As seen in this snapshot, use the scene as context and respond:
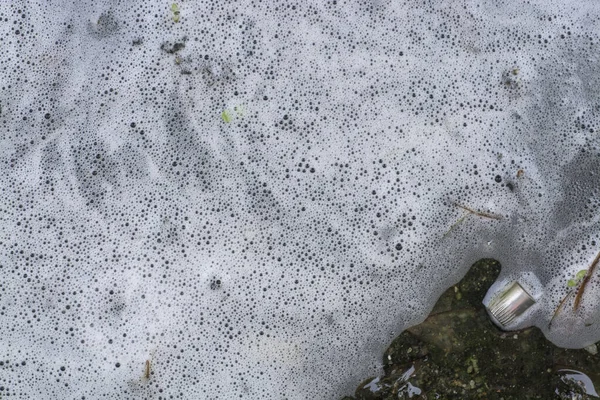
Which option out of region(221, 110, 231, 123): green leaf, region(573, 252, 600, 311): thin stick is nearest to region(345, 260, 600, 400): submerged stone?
region(573, 252, 600, 311): thin stick

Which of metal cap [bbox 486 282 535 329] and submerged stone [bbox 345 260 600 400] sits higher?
metal cap [bbox 486 282 535 329]

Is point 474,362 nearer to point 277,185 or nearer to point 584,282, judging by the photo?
point 584,282

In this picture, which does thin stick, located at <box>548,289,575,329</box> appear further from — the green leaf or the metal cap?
the green leaf

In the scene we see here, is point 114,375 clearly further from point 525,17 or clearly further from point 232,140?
point 525,17

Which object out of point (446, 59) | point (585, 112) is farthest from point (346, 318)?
point (585, 112)

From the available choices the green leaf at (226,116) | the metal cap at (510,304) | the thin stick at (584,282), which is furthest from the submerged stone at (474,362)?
the green leaf at (226,116)

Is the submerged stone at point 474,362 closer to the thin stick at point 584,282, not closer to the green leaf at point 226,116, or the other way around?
the thin stick at point 584,282
